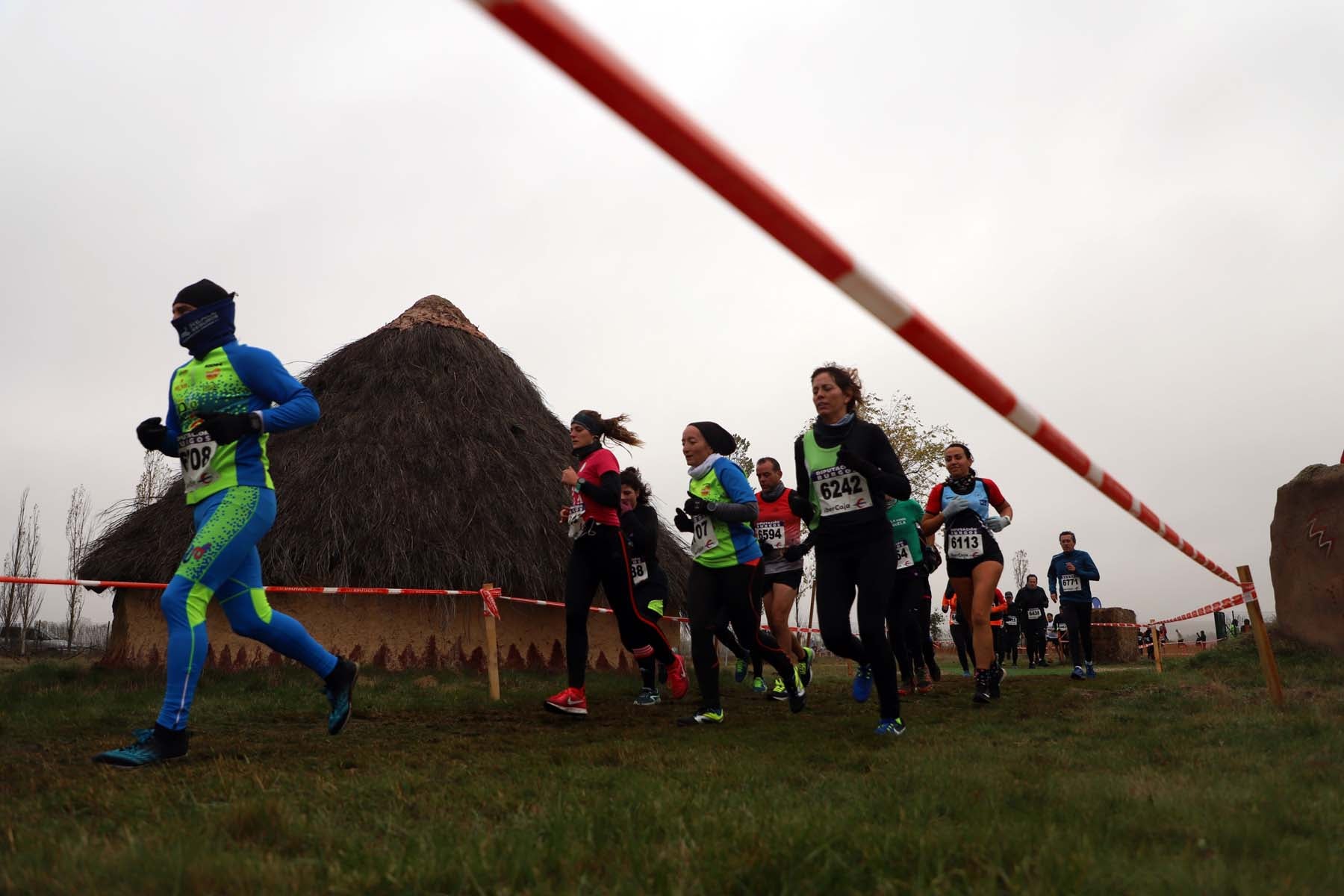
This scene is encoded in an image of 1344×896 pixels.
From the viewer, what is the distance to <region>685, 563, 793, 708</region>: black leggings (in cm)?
606

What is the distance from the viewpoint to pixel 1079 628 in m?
11.2

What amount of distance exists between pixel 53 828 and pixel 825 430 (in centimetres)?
415

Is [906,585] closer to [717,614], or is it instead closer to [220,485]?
[717,614]

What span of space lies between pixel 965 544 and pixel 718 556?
2388 millimetres

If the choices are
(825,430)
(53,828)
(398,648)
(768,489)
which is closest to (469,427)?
(398,648)

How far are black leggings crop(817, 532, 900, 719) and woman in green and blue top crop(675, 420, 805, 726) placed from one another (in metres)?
0.88

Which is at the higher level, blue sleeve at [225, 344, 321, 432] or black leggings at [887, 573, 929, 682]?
blue sleeve at [225, 344, 321, 432]

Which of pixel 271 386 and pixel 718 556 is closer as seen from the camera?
pixel 271 386

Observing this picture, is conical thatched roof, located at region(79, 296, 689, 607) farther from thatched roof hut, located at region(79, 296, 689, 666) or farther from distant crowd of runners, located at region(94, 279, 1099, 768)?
distant crowd of runners, located at region(94, 279, 1099, 768)

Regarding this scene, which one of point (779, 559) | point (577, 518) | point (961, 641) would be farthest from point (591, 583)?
point (961, 641)

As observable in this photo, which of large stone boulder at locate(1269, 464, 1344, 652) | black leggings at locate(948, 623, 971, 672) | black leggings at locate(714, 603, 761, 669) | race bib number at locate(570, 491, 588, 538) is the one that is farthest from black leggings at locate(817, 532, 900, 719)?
black leggings at locate(948, 623, 971, 672)

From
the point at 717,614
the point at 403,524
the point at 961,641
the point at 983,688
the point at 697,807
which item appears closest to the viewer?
the point at 697,807

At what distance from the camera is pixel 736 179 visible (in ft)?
5.82

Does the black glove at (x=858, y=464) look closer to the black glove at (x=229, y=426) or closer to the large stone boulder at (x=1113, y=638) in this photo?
the black glove at (x=229, y=426)
